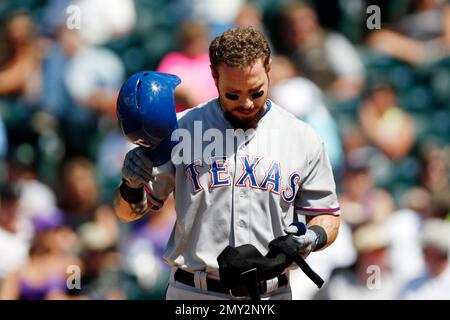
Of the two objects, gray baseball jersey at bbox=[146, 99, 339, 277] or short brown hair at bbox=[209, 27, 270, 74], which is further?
gray baseball jersey at bbox=[146, 99, 339, 277]

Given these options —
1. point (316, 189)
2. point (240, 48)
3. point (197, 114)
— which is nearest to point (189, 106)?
point (197, 114)

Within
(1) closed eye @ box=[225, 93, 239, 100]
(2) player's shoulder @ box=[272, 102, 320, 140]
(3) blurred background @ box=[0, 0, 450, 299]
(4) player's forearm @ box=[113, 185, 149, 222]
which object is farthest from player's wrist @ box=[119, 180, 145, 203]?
(3) blurred background @ box=[0, 0, 450, 299]

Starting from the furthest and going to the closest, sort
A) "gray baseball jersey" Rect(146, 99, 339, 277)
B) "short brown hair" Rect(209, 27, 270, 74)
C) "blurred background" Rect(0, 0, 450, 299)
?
1. "blurred background" Rect(0, 0, 450, 299)
2. "gray baseball jersey" Rect(146, 99, 339, 277)
3. "short brown hair" Rect(209, 27, 270, 74)

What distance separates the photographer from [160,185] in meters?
3.97

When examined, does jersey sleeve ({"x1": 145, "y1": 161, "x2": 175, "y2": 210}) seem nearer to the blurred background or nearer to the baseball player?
the baseball player

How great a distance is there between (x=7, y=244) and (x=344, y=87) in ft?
9.43

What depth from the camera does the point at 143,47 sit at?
7438mm

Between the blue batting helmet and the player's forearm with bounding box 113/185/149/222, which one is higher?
the blue batting helmet

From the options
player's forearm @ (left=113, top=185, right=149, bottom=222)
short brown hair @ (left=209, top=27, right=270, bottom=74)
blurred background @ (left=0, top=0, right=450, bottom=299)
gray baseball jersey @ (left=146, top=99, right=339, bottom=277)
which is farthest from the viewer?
blurred background @ (left=0, top=0, right=450, bottom=299)

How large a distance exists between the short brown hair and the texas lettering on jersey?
1.32ft

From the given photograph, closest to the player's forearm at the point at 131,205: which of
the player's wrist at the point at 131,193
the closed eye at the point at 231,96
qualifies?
the player's wrist at the point at 131,193

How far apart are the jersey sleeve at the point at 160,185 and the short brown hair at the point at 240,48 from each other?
474 millimetres

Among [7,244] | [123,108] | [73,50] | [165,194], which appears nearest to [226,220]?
[165,194]

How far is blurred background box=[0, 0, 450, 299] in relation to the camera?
6.56 m
